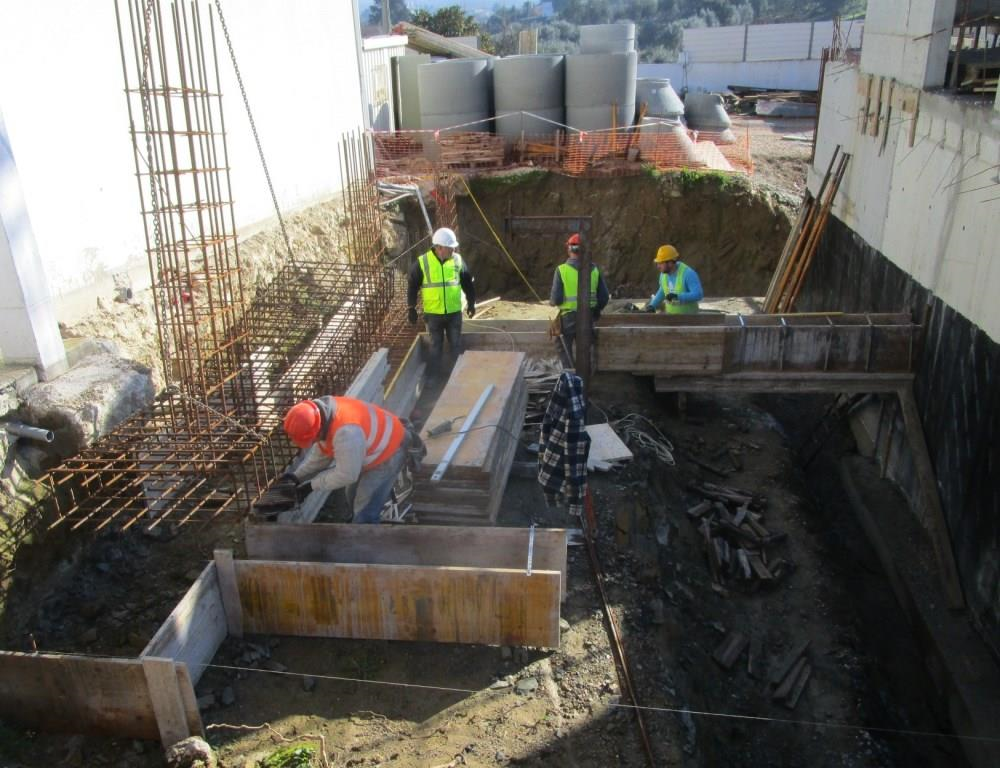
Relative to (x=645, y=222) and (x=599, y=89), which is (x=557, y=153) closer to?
(x=599, y=89)

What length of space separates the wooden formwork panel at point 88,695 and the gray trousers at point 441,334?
5446mm

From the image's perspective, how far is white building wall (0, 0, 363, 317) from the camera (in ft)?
23.6

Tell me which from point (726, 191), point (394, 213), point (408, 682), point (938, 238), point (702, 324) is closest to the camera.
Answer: point (408, 682)

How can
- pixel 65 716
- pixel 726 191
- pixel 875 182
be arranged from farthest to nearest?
pixel 726 191, pixel 875 182, pixel 65 716

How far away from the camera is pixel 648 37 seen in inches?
2849

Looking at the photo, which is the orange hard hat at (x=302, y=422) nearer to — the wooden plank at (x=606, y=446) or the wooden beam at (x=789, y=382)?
the wooden plank at (x=606, y=446)

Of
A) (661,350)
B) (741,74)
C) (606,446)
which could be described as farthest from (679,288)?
(741,74)

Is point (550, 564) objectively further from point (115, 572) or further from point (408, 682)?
point (115, 572)

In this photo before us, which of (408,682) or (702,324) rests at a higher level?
(702,324)

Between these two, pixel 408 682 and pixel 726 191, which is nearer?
pixel 408 682

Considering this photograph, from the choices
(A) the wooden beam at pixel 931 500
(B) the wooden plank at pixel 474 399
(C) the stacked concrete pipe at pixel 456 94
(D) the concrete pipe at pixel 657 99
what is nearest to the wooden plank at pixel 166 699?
(B) the wooden plank at pixel 474 399

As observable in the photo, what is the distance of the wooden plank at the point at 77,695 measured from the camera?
15.8 feet

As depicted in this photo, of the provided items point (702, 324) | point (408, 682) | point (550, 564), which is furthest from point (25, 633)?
point (702, 324)

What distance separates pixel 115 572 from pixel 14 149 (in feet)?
12.7
